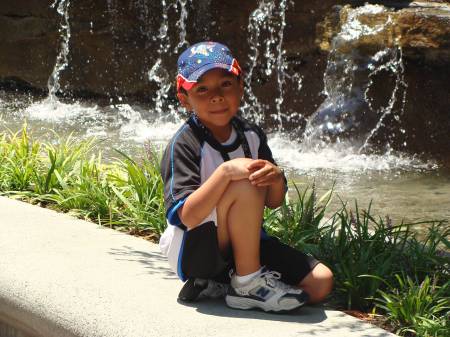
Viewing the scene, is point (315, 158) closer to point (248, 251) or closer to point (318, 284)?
point (318, 284)

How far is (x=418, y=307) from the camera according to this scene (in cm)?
382

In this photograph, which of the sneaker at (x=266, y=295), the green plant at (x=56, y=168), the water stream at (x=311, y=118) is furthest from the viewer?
the water stream at (x=311, y=118)

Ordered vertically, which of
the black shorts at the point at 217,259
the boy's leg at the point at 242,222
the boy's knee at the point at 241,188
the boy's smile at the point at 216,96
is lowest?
the black shorts at the point at 217,259

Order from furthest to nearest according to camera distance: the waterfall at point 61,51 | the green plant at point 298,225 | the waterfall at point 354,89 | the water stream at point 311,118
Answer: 1. the waterfall at point 61,51
2. the waterfall at point 354,89
3. the water stream at point 311,118
4. the green plant at point 298,225

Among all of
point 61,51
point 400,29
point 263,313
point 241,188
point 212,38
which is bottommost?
point 263,313

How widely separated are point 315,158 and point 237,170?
16.1 ft

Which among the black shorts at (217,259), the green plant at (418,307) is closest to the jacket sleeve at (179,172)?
the black shorts at (217,259)

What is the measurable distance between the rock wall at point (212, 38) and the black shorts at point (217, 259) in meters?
4.52

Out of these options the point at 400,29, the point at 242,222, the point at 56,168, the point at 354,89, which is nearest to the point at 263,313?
the point at 242,222

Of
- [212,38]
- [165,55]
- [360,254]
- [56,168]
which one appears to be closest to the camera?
[360,254]

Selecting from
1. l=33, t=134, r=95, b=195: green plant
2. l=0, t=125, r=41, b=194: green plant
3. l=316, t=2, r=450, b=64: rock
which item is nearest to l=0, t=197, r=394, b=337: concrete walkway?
l=33, t=134, r=95, b=195: green plant

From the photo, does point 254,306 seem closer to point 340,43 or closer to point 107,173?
point 107,173

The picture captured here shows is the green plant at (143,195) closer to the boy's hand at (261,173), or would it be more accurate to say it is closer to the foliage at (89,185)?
the foliage at (89,185)

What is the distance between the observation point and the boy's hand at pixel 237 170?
3.70 metres
